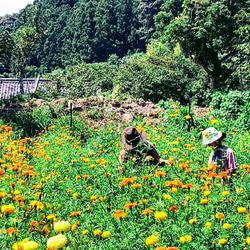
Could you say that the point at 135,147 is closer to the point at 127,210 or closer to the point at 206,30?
the point at 127,210

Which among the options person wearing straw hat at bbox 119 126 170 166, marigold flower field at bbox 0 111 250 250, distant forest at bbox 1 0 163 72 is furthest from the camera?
distant forest at bbox 1 0 163 72

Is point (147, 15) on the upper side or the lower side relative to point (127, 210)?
upper

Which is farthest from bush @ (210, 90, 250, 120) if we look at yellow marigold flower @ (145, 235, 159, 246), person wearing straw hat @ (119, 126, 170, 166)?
yellow marigold flower @ (145, 235, 159, 246)

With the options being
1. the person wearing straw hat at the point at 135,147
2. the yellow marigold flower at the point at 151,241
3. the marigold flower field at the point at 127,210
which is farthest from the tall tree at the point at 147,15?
the yellow marigold flower at the point at 151,241

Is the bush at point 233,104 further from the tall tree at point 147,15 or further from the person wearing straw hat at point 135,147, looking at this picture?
the tall tree at point 147,15

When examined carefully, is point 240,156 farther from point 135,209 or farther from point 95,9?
point 95,9

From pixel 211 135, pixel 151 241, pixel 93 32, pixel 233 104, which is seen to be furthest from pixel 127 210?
pixel 93 32

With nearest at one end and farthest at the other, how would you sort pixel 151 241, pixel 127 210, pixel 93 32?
pixel 151 241
pixel 127 210
pixel 93 32

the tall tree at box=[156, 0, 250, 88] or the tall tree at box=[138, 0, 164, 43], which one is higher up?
the tall tree at box=[138, 0, 164, 43]

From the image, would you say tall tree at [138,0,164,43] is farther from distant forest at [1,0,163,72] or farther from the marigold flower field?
the marigold flower field

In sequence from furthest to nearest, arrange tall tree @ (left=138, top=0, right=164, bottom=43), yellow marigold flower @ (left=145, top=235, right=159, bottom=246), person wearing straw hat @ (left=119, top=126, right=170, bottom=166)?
tall tree @ (left=138, top=0, right=164, bottom=43)
person wearing straw hat @ (left=119, top=126, right=170, bottom=166)
yellow marigold flower @ (left=145, top=235, right=159, bottom=246)

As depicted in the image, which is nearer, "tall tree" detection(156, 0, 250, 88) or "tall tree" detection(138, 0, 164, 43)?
"tall tree" detection(156, 0, 250, 88)

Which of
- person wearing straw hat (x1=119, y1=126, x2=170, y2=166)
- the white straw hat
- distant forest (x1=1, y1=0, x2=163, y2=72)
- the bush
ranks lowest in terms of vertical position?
person wearing straw hat (x1=119, y1=126, x2=170, y2=166)

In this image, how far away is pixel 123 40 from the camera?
217 feet
